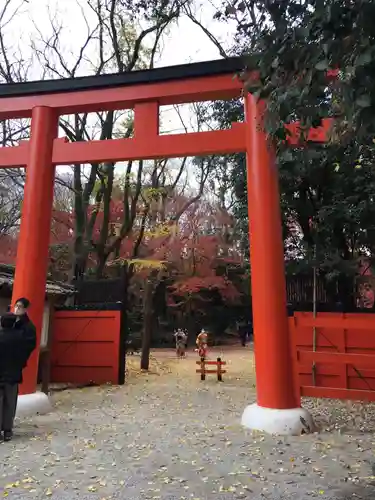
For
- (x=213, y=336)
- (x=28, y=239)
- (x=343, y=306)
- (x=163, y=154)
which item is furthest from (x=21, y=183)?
(x=213, y=336)

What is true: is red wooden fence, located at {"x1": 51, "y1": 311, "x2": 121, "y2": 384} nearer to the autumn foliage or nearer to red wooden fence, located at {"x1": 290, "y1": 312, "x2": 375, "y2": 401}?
red wooden fence, located at {"x1": 290, "y1": 312, "x2": 375, "y2": 401}

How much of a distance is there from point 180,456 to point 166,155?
403 cm

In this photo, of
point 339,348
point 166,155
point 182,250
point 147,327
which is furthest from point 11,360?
point 182,250

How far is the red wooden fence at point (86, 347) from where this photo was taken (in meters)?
10.1

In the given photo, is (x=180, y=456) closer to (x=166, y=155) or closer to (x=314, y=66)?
(x=314, y=66)

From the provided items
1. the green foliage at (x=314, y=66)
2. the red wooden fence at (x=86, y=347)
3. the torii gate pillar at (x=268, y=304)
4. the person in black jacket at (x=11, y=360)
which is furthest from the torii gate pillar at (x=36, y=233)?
the green foliage at (x=314, y=66)

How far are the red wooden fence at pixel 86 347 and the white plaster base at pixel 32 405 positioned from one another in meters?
3.42

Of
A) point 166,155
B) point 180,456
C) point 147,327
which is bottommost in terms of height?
point 180,456

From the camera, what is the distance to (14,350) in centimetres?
513

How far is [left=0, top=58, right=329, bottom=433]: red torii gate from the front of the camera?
5.65 metres

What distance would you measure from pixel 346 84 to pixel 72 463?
395 centimetres

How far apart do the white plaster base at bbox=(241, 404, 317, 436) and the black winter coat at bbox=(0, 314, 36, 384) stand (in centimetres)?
286

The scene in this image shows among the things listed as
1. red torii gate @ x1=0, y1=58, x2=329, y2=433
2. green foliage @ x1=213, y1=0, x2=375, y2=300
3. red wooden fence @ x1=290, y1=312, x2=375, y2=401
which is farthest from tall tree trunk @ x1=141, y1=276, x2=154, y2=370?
green foliage @ x1=213, y1=0, x2=375, y2=300

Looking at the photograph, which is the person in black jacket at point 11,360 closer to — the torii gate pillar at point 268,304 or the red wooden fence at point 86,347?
the torii gate pillar at point 268,304
